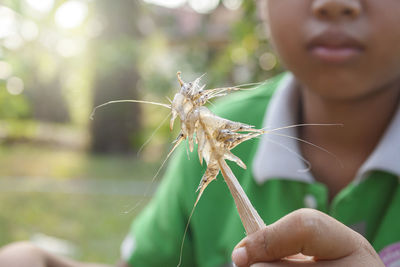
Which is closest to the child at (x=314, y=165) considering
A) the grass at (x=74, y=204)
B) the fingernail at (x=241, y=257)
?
the fingernail at (x=241, y=257)

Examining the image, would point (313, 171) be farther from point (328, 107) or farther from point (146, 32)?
point (146, 32)

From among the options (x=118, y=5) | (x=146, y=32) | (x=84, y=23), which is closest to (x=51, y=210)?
(x=84, y=23)

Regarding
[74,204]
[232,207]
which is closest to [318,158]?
[232,207]

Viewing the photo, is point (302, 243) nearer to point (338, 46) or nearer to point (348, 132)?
point (338, 46)

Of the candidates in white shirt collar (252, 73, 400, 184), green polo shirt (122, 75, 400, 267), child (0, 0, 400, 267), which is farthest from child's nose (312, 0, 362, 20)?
green polo shirt (122, 75, 400, 267)

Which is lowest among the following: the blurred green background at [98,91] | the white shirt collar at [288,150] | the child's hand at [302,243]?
the child's hand at [302,243]

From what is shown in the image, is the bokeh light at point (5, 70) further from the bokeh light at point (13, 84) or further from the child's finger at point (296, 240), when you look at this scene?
the child's finger at point (296, 240)

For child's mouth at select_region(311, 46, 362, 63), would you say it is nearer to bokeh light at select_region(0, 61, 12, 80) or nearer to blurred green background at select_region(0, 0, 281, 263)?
blurred green background at select_region(0, 0, 281, 263)
